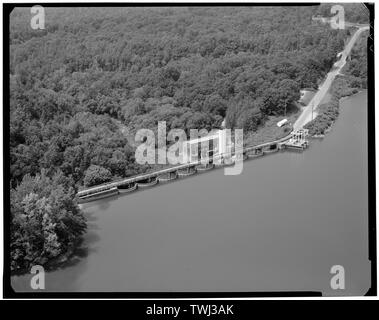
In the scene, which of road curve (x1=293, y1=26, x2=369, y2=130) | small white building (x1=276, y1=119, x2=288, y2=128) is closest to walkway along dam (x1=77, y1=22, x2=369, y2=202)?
road curve (x1=293, y1=26, x2=369, y2=130)

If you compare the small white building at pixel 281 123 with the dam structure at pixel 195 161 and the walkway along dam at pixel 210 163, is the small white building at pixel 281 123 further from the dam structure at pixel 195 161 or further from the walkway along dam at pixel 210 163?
the dam structure at pixel 195 161

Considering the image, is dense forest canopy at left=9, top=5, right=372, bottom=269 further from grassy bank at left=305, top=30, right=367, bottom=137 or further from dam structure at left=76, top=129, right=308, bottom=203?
grassy bank at left=305, top=30, right=367, bottom=137

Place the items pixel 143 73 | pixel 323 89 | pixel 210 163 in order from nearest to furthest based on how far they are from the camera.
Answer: pixel 210 163 < pixel 143 73 < pixel 323 89

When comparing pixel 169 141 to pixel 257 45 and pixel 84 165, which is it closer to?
pixel 84 165

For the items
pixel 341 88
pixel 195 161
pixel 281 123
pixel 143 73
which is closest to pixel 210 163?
pixel 195 161

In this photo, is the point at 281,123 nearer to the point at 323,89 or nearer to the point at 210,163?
the point at 323,89
